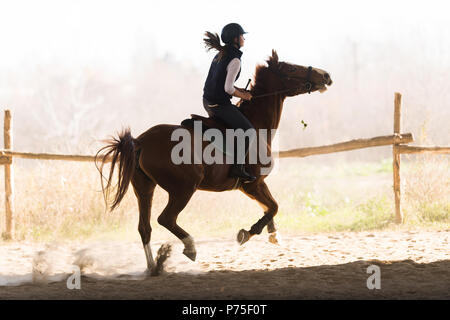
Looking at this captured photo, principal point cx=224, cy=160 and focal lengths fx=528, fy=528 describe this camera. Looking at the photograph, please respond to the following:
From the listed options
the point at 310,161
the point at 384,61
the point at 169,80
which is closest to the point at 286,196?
the point at 310,161

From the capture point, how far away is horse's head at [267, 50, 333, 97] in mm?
6578

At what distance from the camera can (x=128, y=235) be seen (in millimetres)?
9547

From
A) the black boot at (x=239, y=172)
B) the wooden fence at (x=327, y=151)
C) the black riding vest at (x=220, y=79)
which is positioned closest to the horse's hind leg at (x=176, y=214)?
the black boot at (x=239, y=172)

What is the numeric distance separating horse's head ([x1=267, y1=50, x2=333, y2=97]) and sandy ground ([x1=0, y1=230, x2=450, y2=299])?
2113mm

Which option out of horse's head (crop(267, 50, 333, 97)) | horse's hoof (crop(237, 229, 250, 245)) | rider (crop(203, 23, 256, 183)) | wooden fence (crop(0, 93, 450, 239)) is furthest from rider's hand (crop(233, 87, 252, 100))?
wooden fence (crop(0, 93, 450, 239))

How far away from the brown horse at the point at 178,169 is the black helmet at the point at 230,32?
68 cm

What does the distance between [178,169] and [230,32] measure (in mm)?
1714

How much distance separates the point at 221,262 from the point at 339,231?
11.7 ft

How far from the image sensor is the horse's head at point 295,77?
658cm

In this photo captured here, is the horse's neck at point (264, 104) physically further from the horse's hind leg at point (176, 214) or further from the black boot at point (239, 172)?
the horse's hind leg at point (176, 214)

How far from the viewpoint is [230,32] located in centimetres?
608

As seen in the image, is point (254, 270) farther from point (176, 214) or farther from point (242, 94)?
point (242, 94)

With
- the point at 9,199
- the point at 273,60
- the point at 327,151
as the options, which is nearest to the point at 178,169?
the point at 273,60
